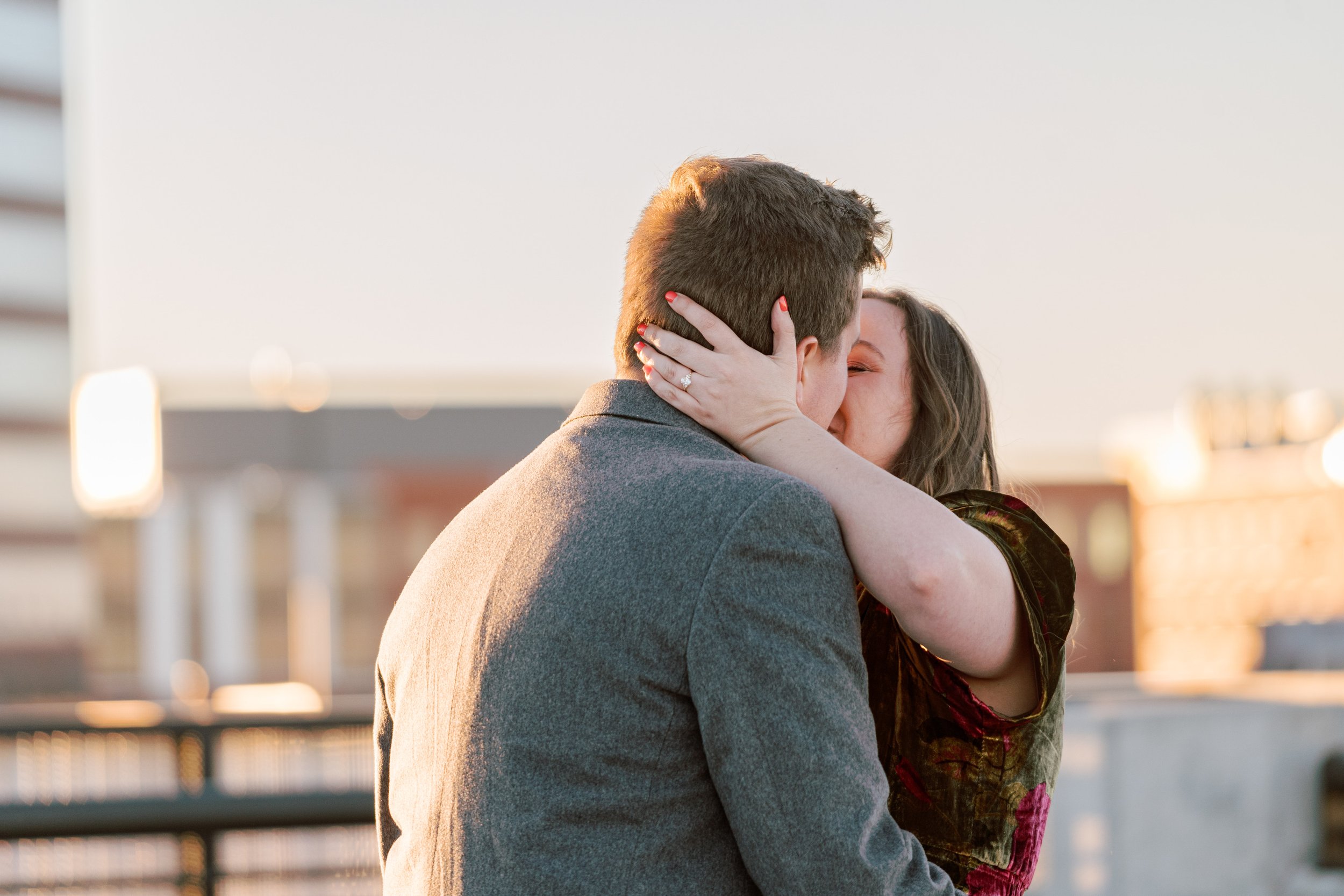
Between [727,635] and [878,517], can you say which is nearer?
[727,635]

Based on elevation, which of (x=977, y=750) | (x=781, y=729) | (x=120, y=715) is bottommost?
(x=120, y=715)

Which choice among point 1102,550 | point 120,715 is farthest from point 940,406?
point 1102,550

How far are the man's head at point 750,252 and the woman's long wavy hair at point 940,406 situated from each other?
52cm

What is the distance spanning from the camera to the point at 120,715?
5.13 metres

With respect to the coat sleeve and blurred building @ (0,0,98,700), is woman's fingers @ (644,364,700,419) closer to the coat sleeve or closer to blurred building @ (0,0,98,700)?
the coat sleeve

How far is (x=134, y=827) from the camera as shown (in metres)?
2.57

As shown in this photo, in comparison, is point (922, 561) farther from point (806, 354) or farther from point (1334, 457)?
point (1334, 457)

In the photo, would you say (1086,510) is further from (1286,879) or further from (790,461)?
(790,461)

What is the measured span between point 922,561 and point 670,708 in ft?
1.07

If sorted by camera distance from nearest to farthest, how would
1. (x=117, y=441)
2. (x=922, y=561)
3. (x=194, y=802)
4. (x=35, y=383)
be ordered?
(x=922, y=561) → (x=194, y=802) → (x=35, y=383) → (x=117, y=441)

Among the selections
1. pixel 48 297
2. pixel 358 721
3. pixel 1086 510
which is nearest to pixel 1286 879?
pixel 358 721

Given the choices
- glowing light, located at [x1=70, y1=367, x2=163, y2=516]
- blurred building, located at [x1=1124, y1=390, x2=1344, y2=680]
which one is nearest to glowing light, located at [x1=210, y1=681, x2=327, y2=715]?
glowing light, located at [x1=70, y1=367, x2=163, y2=516]

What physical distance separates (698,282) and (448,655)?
51 cm

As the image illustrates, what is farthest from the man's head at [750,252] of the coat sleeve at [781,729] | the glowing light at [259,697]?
the glowing light at [259,697]
